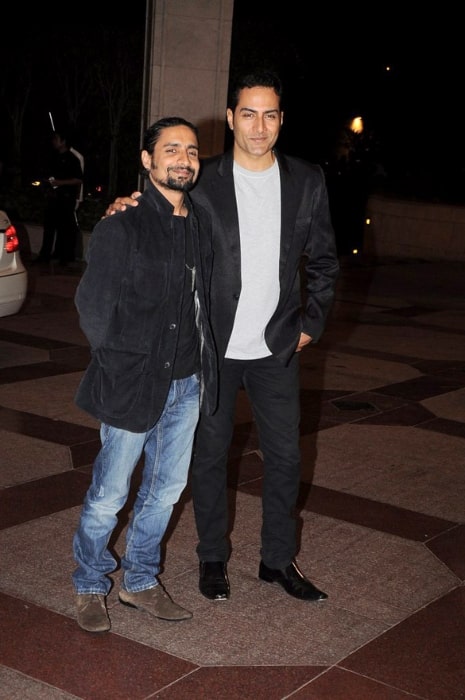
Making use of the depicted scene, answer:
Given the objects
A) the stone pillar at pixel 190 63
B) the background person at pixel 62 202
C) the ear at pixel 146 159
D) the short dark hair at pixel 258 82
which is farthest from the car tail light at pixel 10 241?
the background person at pixel 62 202

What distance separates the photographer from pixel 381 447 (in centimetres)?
691

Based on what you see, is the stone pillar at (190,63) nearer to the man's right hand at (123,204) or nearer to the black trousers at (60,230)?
the black trousers at (60,230)

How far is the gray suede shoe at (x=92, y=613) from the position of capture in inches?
158

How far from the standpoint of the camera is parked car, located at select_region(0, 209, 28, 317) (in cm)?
888

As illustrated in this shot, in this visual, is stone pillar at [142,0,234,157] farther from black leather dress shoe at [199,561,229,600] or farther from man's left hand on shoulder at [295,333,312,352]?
black leather dress shoe at [199,561,229,600]

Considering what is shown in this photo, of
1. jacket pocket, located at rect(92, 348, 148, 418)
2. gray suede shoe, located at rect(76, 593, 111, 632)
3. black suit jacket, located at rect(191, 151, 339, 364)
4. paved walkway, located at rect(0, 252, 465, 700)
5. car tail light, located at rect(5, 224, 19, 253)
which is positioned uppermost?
black suit jacket, located at rect(191, 151, 339, 364)

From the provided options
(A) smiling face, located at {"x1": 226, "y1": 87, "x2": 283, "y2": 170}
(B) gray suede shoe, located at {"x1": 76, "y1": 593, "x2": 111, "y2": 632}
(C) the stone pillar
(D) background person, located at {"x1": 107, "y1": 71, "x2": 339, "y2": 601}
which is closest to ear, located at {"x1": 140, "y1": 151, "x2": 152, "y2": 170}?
(D) background person, located at {"x1": 107, "y1": 71, "x2": 339, "y2": 601}

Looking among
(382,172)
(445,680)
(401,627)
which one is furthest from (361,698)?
(382,172)

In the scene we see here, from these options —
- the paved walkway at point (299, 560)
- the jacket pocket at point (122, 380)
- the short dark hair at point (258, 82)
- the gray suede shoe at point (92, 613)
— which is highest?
the short dark hair at point (258, 82)

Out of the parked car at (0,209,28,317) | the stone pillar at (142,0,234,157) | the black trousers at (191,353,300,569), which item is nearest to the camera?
the black trousers at (191,353,300,569)

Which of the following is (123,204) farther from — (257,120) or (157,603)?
(157,603)

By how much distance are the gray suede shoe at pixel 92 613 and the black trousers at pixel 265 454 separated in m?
0.58

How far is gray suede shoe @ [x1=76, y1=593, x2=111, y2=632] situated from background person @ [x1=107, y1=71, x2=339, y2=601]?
0.51m

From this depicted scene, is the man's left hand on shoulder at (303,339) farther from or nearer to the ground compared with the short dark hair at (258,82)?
nearer to the ground
